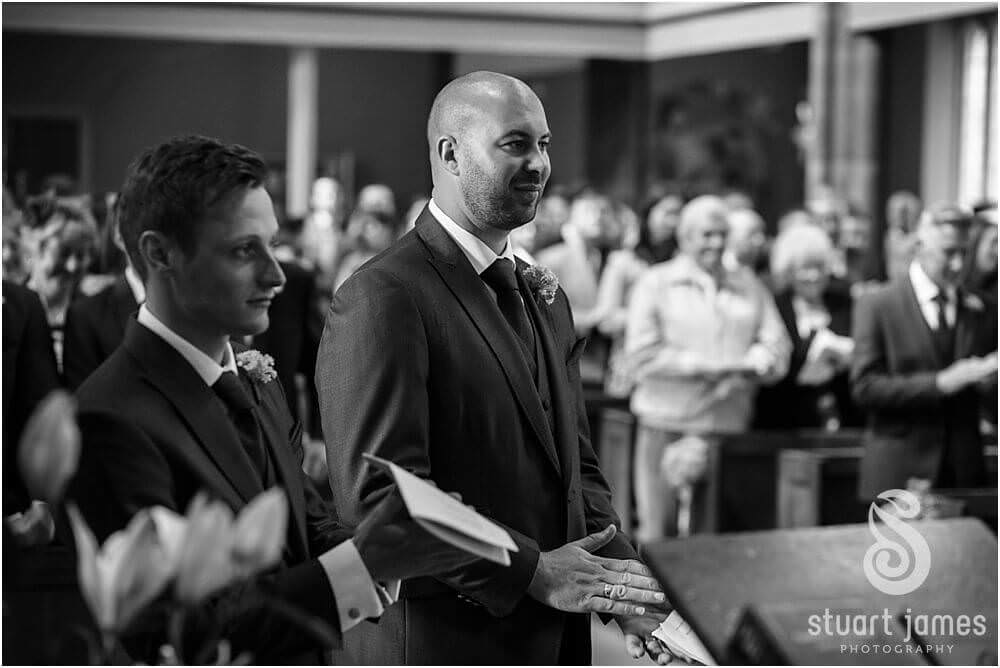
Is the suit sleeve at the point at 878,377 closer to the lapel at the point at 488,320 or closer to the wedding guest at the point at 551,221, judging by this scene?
the lapel at the point at 488,320

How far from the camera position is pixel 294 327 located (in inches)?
208

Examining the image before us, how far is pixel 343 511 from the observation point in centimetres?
269

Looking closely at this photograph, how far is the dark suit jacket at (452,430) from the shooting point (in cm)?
262

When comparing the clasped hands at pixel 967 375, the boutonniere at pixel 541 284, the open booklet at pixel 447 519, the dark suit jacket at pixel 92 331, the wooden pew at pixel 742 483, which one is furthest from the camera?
the wooden pew at pixel 742 483

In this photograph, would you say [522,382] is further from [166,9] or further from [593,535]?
[166,9]

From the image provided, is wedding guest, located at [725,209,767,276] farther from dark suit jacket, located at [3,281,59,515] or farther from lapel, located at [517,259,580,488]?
lapel, located at [517,259,580,488]

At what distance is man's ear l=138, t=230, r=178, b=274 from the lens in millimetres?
2084

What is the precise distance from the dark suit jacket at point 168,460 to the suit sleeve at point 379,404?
1.53ft

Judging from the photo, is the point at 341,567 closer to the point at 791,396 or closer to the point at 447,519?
the point at 447,519

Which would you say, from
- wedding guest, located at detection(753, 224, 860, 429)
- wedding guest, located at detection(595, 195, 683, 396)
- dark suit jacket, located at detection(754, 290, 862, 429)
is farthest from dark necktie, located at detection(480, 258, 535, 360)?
wedding guest, located at detection(595, 195, 683, 396)

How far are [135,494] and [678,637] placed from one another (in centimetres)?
107

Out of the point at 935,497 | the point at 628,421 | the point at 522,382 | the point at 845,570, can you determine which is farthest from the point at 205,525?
the point at 628,421

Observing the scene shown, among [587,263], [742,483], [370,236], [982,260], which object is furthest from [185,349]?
[587,263]

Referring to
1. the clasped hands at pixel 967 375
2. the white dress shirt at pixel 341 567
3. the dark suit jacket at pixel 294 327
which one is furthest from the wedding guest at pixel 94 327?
the clasped hands at pixel 967 375
